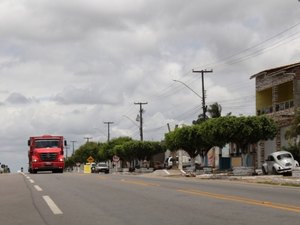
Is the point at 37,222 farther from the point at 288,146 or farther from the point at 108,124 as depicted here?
the point at 108,124

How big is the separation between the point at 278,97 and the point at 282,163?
15768mm

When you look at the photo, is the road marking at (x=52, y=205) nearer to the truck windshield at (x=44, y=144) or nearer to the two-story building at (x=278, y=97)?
the truck windshield at (x=44, y=144)

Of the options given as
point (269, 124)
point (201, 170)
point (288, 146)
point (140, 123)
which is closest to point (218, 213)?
point (269, 124)

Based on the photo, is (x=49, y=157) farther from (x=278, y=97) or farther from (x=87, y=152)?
(x=87, y=152)

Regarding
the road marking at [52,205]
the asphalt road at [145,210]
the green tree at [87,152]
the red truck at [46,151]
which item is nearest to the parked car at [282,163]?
the red truck at [46,151]

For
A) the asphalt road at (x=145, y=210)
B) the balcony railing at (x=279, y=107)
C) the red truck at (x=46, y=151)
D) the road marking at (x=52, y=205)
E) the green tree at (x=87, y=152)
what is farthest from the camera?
the green tree at (x=87, y=152)

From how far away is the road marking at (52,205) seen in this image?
14.2 metres

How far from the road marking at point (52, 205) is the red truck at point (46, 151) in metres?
30.8

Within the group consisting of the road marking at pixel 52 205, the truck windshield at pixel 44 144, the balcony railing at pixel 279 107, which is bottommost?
the road marking at pixel 52 205

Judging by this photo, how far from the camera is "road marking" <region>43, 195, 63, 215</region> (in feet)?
46.6

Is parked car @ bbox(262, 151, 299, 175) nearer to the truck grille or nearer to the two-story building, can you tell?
the two-story building

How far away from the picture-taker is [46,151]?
49.5 meters

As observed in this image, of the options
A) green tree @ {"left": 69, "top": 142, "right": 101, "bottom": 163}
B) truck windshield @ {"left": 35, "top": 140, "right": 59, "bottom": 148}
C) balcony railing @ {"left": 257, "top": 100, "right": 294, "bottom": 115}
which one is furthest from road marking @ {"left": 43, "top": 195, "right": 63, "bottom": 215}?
green tree @ {"left": 69, "top": 142, "right": 101, "bottom": 163}

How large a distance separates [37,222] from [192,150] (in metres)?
50.1
